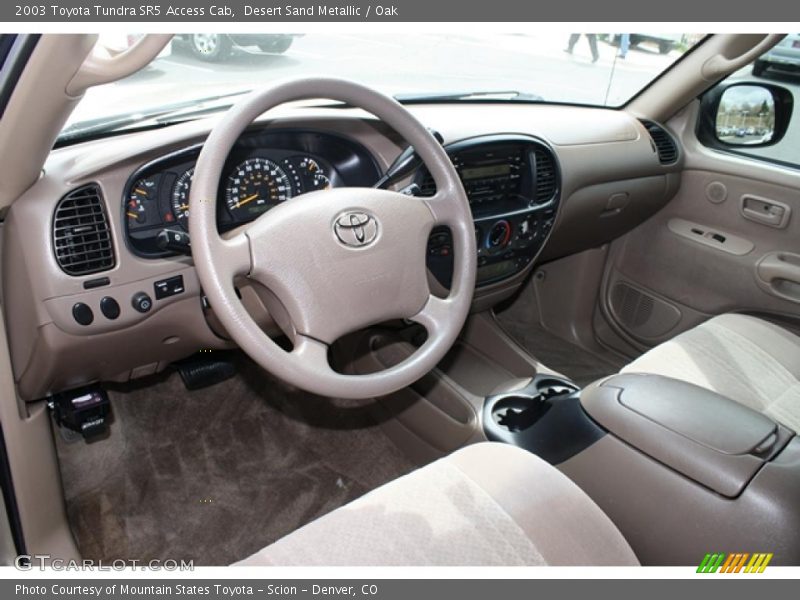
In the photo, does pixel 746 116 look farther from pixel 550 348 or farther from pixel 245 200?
pixel 245 200

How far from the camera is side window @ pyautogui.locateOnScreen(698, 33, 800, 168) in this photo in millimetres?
2172

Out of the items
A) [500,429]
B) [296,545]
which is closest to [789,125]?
[500,429]

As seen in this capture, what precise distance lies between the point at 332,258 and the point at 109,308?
1.81 ft

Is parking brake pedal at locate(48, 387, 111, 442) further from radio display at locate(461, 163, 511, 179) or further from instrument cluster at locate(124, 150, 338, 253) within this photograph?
radio display at locate(461, 163, 511, 179)

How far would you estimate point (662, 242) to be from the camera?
8.22 ft

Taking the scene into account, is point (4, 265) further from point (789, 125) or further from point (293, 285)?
point (789, 125)

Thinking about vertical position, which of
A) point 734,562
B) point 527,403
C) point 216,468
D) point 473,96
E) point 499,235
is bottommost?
point 216,468

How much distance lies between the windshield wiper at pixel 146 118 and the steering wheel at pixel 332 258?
503 millimetres

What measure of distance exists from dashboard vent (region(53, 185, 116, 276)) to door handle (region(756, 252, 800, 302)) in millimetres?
2010

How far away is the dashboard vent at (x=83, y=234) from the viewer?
4.33 ft

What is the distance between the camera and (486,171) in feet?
6.29

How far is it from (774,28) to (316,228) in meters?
1.33

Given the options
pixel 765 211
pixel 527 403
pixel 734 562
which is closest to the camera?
pixel 734 562

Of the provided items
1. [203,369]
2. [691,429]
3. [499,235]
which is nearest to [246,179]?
[203,369]
